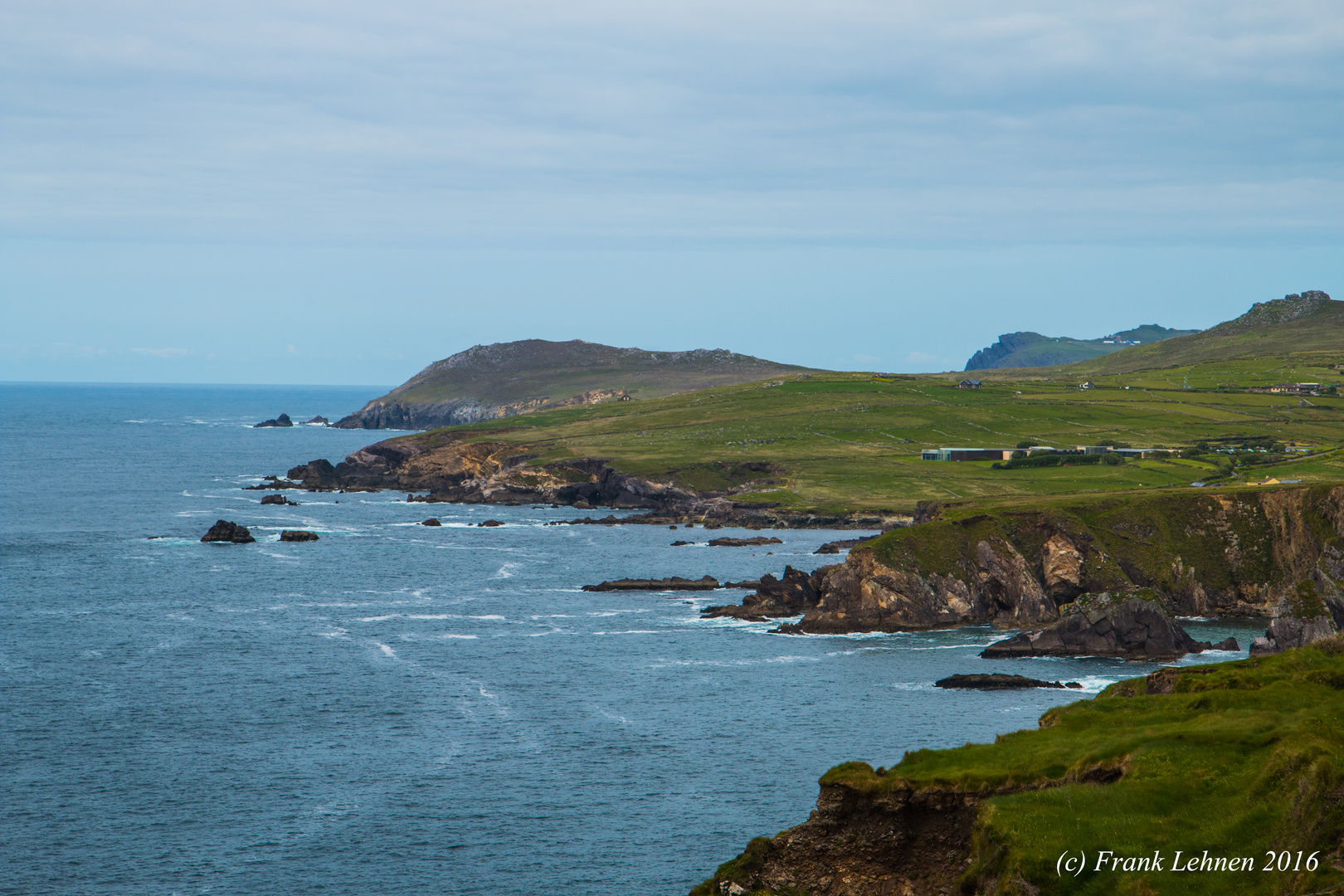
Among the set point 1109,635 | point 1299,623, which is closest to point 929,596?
point 1109,635

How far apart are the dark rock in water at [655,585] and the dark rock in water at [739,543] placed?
31064 millimetres

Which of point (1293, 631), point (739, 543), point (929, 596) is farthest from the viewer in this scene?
point (739, 543)

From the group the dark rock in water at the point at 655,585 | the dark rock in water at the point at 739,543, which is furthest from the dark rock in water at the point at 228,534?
the dark rock in water at the point at 739,543

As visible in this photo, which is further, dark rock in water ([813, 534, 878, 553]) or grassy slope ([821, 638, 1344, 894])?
dark rock in water ([813, 534, 878, 553])

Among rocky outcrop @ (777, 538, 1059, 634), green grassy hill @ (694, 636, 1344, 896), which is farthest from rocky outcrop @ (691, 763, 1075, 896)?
rocky outcrop @ (777, 538, 1059, 634)

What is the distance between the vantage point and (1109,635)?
10500 cm

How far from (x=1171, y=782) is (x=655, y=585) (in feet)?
319

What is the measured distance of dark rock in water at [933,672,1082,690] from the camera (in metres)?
90.1

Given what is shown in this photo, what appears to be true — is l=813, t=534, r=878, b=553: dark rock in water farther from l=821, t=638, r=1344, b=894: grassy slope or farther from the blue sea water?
l=821, t=638, r=1344, b=894: grassy slope

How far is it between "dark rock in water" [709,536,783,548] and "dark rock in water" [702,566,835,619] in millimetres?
42905

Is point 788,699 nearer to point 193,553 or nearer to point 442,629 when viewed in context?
point 442,629

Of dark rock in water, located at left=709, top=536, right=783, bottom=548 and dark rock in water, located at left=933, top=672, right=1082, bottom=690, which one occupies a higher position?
dark rock in water, located at left=709, top=536, right=783, bottom=548

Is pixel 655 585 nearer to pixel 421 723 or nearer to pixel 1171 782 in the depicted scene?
→ pixel 421 723

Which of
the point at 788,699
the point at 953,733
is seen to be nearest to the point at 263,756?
the point at 788,699
